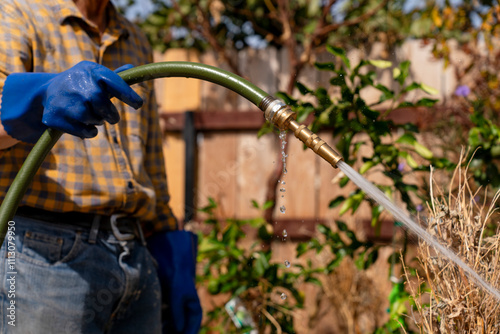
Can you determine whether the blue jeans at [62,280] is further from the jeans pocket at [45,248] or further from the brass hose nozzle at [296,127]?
the brass hose nozzle at [296,127]

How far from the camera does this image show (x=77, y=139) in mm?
1316

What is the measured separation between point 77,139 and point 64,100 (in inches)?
12.0

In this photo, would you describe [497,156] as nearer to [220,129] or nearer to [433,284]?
[433,284]

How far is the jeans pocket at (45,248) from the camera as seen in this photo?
3.95 ft

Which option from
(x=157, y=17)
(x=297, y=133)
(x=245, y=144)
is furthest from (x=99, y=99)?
(x=157, y=17)

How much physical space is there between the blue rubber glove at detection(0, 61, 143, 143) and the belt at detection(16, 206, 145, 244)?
205 mm

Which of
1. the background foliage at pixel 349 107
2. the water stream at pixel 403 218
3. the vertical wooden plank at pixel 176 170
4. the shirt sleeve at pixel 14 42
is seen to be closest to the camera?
the water stream at pixel 403 218

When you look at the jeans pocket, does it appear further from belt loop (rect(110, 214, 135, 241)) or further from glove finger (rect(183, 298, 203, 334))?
glove finger (rect(183, 298, 203, 334))

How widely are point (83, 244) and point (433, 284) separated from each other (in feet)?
2.43

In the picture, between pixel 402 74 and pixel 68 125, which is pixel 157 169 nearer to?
pixel 68 125


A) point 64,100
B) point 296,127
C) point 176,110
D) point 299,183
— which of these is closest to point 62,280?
point 64,100

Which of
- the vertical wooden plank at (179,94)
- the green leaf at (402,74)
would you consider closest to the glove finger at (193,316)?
the green leaf at (402,74)

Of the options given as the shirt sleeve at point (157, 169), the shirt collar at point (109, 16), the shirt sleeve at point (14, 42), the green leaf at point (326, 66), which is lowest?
the shirt sleeve at point (157, 169)

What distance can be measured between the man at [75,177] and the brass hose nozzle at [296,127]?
0.79 ft
